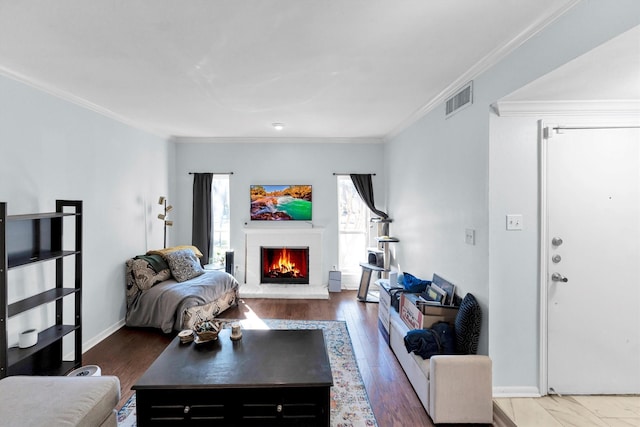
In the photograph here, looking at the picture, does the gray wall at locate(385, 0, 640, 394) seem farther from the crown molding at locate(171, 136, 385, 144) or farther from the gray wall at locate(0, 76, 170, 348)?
the gray wall at locate(0, 76, 170, 348)

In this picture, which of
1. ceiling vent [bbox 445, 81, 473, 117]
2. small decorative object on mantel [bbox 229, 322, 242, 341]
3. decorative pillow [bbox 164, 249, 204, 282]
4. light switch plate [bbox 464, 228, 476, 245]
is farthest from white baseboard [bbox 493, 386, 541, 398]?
decorative pillow [bbox 164, 249, 204, 282]

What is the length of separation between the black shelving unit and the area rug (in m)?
0.84

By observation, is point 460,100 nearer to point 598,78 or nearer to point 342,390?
point 598,78

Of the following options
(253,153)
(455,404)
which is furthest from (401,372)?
(253,153)

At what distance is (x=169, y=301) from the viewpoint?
141 inches

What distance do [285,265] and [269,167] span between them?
5.59 ft

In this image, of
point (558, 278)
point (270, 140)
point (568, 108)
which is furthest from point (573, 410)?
point (270, 140)

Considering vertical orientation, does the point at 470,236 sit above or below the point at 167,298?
above

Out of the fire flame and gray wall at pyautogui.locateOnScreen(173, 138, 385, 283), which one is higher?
gray wall at pyautogui.locateOnScreen(173, 138, 385, 283)

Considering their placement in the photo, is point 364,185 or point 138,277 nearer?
point 138,277

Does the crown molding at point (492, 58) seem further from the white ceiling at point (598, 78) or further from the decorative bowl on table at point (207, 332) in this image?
the decorative bowl on table at point (207, 332)

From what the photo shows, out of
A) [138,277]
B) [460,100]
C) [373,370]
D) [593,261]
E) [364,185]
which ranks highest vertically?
[460,100]

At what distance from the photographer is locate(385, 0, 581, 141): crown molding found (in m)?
1.73

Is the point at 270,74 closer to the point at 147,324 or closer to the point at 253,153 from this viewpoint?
the point at 253,153
